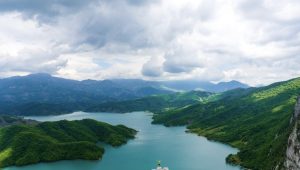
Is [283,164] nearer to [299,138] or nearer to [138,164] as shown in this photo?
[299,138]

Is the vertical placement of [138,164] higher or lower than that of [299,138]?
lower

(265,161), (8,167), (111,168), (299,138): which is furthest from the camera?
(8,167)

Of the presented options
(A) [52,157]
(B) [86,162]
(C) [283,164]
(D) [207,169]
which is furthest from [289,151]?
(A) [52,157]

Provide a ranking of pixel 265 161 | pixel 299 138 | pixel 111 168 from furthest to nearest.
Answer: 1. pixel 111 168
2. pixel 265 161
3. pixel 299 138

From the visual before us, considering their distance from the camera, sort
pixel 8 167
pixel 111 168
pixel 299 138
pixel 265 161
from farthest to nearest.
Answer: pixel 8 167 < pixel 111 168 < pixel 265 161 < pixel 299 138

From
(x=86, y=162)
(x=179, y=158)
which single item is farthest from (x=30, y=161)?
(x=179, y=158)

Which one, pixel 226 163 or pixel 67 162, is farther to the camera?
pixel 67 162

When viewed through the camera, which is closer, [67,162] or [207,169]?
[207,169]

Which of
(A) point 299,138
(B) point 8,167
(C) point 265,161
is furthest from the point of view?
(B) point 8,167

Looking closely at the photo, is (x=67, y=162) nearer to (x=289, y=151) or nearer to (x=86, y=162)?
(x=86, y=162)
